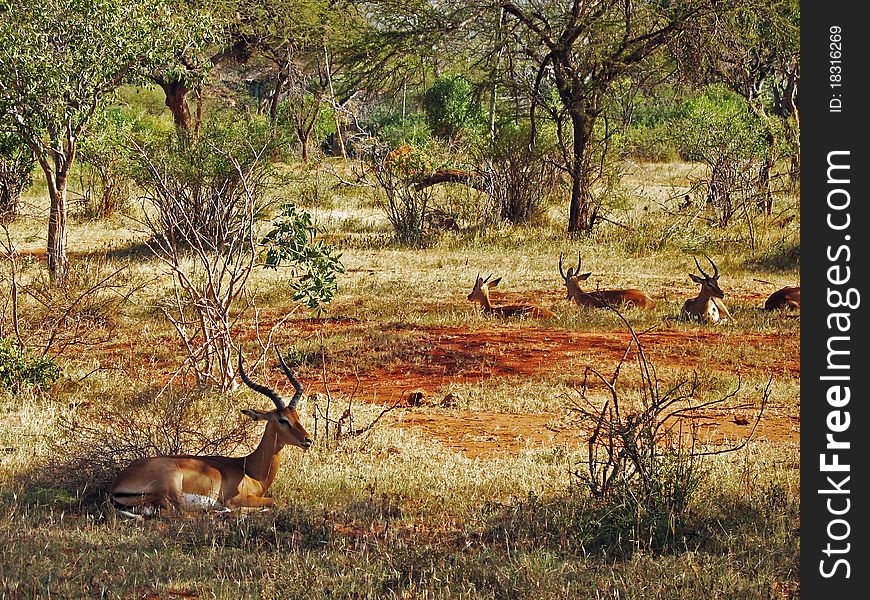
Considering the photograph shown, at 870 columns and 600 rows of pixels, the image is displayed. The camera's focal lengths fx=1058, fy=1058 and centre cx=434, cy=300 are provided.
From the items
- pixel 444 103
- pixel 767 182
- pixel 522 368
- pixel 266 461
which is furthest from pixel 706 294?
pixel 444 103

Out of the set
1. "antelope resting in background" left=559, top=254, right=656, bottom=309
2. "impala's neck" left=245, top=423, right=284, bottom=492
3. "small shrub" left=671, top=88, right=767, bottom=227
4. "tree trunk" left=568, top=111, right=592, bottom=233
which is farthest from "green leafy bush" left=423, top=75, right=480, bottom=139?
"impala's neck" left=245, top=423, right=284, bottom=492

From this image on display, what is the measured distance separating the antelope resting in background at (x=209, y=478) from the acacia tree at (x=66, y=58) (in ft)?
25.4

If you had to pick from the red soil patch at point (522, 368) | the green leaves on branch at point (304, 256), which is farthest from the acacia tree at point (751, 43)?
the green leaves on branch at point (304, 256)

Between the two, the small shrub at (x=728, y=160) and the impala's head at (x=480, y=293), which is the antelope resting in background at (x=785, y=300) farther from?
the small shrub at (x=728, y=160)

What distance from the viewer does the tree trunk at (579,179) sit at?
18.2m

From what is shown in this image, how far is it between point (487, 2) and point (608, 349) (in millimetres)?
9079

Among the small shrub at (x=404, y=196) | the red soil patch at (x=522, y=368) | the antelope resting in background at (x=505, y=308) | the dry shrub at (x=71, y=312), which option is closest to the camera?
the red soil patch at (x=522, y=368)

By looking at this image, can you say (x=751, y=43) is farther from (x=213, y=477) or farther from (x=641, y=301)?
(x=213, y=477)

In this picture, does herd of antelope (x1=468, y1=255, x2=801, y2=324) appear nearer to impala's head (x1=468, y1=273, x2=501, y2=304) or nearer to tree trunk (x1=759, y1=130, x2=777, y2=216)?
impala's head (x1=468, y1=273, x2=501, y2=304)

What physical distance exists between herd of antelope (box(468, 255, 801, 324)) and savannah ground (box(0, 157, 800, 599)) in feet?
0.71

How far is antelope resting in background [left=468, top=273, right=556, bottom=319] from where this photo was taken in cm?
1190

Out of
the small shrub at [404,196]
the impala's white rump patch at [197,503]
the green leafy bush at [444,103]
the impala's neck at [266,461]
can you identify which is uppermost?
the green leafy bush at [444,103]

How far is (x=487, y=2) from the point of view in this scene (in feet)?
57.3
